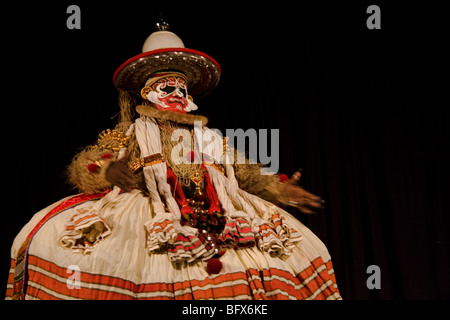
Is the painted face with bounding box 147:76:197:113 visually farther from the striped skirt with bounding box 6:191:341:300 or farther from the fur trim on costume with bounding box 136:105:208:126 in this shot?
the striped skirt with bounding box 6:191:341:300

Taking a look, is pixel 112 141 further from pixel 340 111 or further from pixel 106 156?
pixel 340 111

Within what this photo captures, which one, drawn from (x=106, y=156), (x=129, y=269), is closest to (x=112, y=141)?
(x=106, y=156)

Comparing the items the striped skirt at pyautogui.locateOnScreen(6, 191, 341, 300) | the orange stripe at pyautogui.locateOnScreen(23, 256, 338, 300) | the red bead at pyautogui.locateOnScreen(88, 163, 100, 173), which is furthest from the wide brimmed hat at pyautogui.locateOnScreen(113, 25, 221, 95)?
the orange stripe at pyautogui.locateOnScreen(23, 256, 338, 300)

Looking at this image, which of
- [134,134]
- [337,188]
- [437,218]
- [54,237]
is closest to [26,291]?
[54,237]

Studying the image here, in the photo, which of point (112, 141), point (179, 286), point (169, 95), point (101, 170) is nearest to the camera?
point (179, 286)

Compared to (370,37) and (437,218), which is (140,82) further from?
(437,218)

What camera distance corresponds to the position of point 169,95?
8.96 feet

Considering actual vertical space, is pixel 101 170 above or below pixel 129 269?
above

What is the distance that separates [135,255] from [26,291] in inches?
17.5

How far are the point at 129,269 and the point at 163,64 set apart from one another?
3.80 feet

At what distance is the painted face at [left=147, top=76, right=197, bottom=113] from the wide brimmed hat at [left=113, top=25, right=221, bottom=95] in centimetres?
8

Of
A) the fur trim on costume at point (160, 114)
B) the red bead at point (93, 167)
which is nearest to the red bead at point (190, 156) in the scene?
the fur trim on costume at point (160, 114)

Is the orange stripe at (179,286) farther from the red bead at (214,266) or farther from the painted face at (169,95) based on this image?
the painted face at (169,95)
